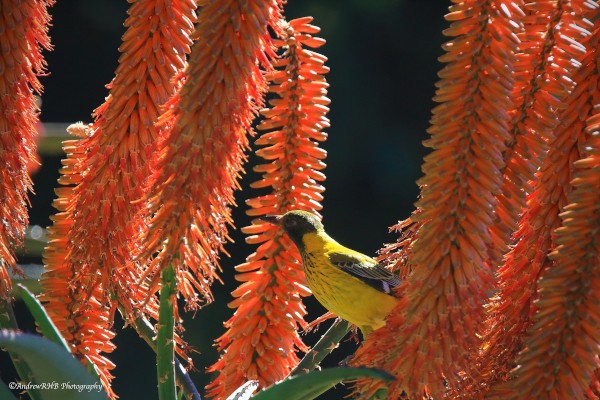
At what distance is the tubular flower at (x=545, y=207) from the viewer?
0.92 m

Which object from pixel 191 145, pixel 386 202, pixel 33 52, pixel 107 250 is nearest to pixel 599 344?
pixel 191 145

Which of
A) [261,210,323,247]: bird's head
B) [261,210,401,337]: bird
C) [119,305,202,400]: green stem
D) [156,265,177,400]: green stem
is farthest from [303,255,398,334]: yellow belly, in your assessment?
[156,265,177,400]: green stem

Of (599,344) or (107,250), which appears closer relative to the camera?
(599,344)

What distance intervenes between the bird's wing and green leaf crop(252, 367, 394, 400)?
692 mm

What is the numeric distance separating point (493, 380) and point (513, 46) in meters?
0.32

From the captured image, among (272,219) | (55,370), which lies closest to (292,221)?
(272,219)

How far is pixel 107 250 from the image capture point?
114 centimetres

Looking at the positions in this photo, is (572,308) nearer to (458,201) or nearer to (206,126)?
(458,201)

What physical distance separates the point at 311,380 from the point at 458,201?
0.67ft

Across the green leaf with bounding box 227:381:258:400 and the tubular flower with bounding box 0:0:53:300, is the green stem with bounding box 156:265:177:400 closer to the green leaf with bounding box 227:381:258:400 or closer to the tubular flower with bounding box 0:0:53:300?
the green leaf with bounding box 227:381:258:400

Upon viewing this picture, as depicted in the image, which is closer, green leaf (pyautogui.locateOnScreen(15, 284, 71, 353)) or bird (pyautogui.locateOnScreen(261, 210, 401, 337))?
green leaf (pyautogui.locateOnScreen(15, 284, 71, 353))

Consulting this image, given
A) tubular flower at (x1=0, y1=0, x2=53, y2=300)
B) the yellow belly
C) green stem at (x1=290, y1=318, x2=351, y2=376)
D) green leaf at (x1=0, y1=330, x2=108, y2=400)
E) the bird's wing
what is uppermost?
tubular flower at (x1=0, y1=0, x2=53, y2=300)

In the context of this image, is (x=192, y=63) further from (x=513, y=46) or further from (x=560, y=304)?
(x=560, y=304)

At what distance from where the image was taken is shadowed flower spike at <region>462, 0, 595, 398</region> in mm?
915
